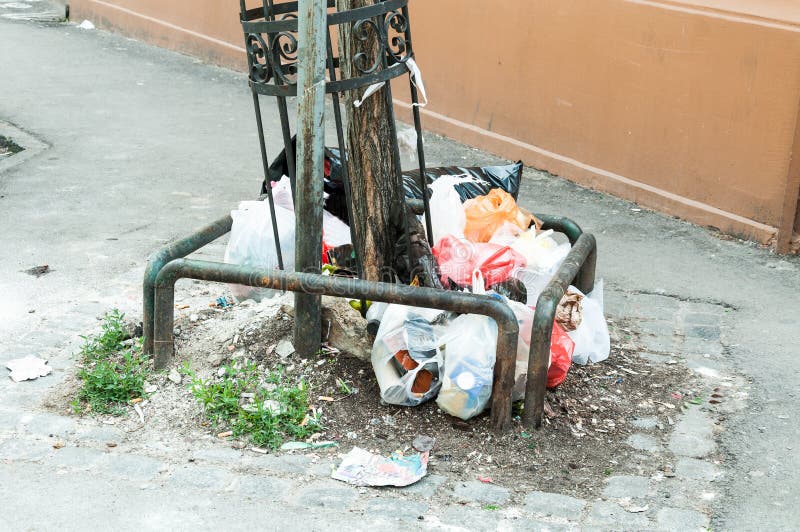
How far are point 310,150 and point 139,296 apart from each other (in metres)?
1.75

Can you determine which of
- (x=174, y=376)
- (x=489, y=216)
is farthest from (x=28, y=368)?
(x=489, y=216)

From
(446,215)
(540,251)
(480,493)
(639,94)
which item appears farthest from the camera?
(639,94)

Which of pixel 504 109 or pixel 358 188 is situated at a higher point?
pixel 358 188

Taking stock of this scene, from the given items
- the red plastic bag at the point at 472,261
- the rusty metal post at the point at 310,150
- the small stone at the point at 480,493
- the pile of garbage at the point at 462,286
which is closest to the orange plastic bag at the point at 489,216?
the pile of garbage at the point at 462,286

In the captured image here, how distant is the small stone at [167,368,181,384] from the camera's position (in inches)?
156

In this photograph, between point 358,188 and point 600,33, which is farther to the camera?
point 600,33

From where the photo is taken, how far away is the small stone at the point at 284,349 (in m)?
Result: 3.99

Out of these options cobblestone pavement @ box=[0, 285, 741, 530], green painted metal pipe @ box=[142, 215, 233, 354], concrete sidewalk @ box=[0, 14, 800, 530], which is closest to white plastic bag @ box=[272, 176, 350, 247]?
green painted metal pipe @ box=[142, 215, 233, 354]

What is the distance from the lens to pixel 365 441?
3.64 m

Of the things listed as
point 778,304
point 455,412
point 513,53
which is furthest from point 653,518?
point 513,53

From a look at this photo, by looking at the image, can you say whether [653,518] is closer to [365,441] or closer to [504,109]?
[365,441]

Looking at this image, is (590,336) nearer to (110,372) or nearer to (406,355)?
(406,355)

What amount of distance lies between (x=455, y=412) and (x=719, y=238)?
293 cm

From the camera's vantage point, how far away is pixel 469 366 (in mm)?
3613
